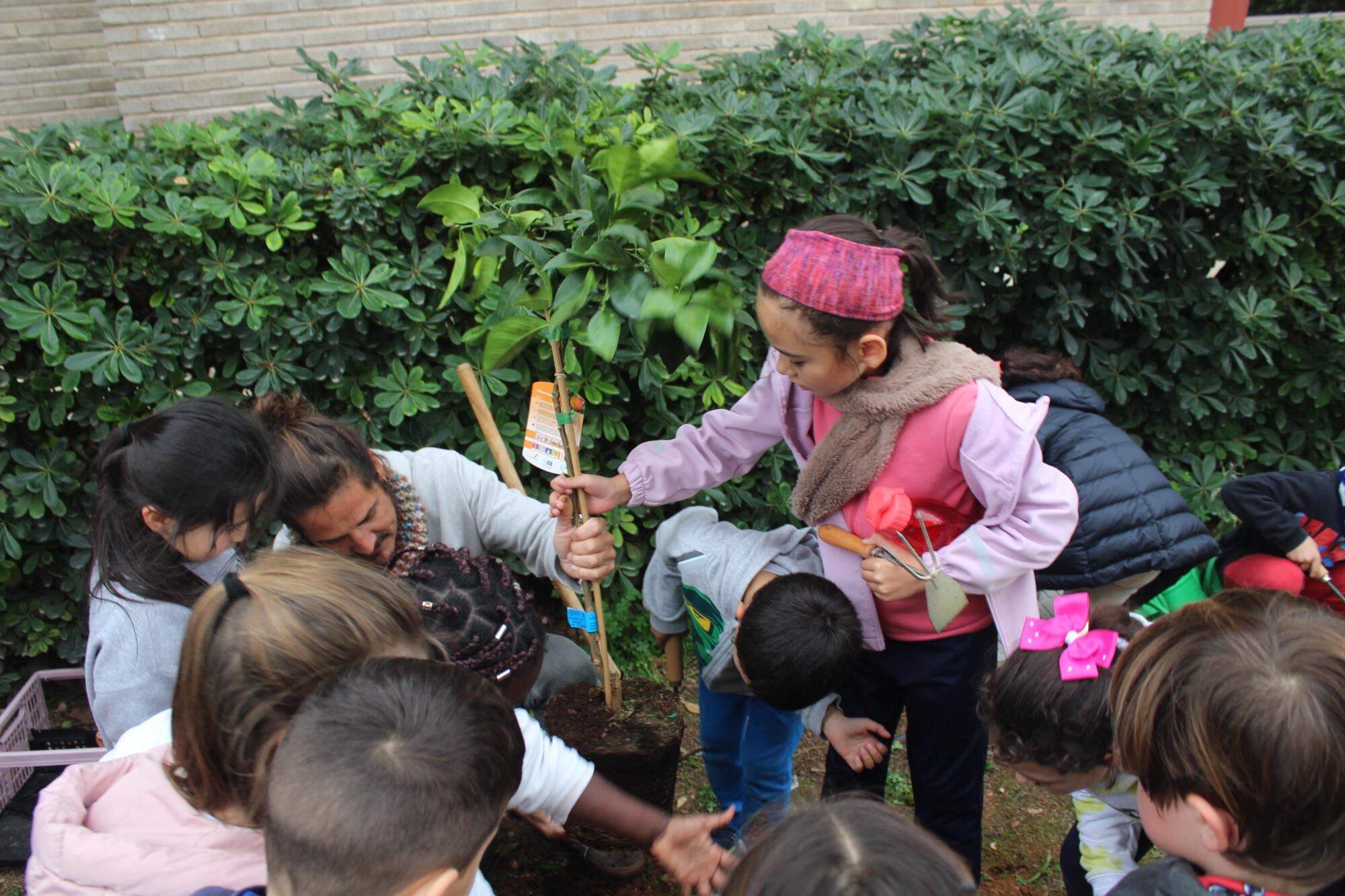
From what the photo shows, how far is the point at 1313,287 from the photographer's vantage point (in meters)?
3.53

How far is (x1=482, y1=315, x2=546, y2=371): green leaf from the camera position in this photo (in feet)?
6.12

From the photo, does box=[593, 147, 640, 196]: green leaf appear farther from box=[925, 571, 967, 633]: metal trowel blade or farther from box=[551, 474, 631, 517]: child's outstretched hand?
box=[925, 571, 967, 633]: metal trowel blade

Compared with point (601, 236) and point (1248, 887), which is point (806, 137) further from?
point (1248, 887)

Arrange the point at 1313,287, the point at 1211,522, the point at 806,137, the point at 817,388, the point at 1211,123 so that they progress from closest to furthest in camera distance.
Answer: the point at 817,388, the point at 806,137, the point at 1211,123, the point at 1313,287, the point at 1211,522

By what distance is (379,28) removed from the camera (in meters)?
5.47

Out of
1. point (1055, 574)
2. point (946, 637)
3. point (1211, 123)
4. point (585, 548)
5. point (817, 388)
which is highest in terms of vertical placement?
point (1211, 123)

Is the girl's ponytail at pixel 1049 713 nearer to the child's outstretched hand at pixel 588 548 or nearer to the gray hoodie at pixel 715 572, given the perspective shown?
the gray hoodie at pixel 715 572

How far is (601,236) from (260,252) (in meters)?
1.45

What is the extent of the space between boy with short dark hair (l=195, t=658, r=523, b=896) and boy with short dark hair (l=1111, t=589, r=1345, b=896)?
2.92 ft

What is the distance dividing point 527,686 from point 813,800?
75 cm

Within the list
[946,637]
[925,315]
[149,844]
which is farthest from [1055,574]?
[149,844]

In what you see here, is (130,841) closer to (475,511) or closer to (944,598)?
(475,511)

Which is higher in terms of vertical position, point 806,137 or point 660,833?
point 806,137

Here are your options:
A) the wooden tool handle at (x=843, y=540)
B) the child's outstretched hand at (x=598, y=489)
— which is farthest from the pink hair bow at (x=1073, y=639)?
the child's outstretched hand at (x=598, y=489)
